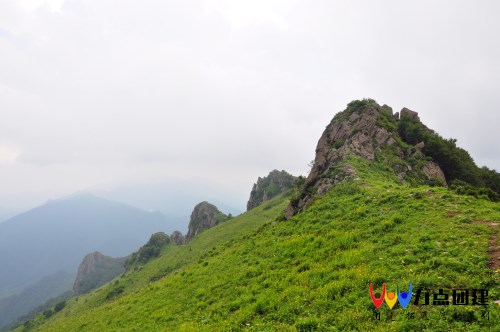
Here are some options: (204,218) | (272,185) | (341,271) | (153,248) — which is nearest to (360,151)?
(341,271)

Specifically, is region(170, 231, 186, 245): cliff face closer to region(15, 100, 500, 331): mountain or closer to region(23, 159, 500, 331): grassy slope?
region(23, 159, 500, 331): grassy slope

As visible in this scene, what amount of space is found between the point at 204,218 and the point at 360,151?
306ft

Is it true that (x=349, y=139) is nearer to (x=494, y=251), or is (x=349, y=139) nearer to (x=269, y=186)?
(x=494, y=251)

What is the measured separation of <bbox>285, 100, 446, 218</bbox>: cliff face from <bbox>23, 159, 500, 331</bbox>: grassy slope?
14.3 feet

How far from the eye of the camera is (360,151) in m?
40.6

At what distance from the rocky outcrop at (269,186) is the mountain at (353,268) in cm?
7661

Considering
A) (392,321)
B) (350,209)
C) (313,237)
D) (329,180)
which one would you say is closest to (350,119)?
(329,180)

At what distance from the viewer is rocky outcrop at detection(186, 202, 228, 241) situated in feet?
384

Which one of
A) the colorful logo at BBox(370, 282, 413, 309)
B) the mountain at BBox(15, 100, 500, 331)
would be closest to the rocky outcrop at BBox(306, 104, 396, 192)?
the mountain at BBox(15, 100, 500, 331)

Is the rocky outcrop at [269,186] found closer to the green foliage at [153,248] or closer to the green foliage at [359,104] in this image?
the green foliage at [153,248]

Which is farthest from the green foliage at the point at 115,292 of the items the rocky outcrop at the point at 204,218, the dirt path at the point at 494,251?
the dirt path at the point at 494,251

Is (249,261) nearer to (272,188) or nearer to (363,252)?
(363,252)

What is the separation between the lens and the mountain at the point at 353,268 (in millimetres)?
12164

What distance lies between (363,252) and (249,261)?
10.5 metres
